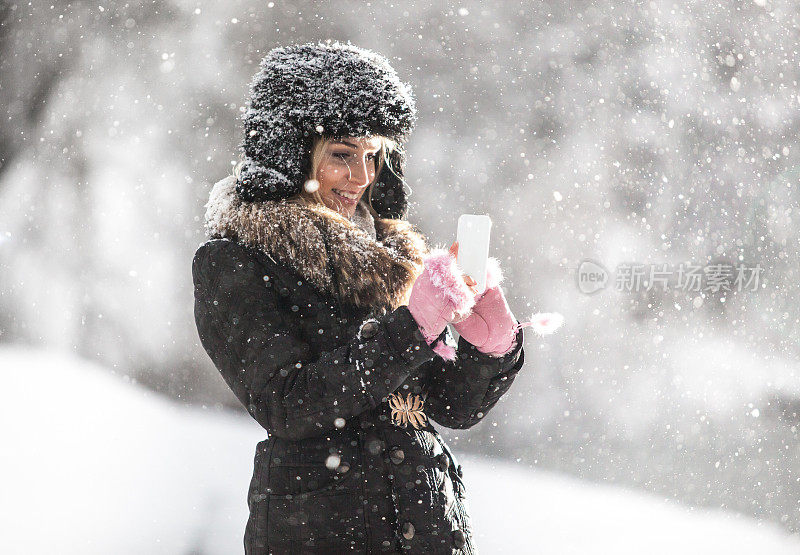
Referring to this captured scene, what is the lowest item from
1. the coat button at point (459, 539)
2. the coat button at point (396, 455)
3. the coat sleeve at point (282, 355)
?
the coat button at point (459, 539)

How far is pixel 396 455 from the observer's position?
1.20m

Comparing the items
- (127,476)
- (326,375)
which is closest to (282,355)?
(326,375)

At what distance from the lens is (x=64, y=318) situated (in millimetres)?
3262

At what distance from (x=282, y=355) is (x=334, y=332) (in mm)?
142

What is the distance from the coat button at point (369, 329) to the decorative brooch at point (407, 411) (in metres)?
0.20

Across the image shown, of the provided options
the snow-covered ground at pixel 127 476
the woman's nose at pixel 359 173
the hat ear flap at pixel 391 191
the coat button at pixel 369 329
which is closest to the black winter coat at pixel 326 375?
the coat button at pixel 369 329

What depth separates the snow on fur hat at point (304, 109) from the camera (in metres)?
1.31

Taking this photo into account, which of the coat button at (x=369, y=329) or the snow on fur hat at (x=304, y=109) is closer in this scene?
the coat button at (x=369, y=329)

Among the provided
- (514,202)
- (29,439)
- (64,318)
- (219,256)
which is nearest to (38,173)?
(64,318)

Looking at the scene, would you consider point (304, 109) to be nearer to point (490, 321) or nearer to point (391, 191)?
point (391, 191)

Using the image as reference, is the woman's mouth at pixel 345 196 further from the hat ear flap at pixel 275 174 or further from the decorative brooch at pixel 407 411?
the decorative brooch at pixel 407 411

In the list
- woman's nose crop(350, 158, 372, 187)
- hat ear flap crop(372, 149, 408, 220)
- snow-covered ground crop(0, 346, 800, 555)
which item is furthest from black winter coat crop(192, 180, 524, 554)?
snow-covered ground crop(0, 346, 800, 555)

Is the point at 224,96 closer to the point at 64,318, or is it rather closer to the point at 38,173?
the point at 38,173

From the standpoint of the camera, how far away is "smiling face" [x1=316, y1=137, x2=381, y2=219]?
1.36 m
